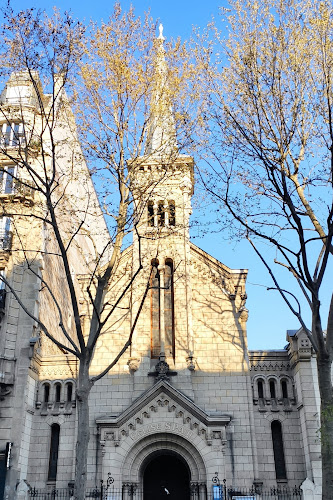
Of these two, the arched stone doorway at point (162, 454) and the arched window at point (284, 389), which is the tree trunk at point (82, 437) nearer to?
the arched stone doorway at point (162, 454)

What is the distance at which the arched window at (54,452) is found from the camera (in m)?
22.6

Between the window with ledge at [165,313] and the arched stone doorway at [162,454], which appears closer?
the arched stone doorway at [162,454]

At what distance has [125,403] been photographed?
2305 centimetres

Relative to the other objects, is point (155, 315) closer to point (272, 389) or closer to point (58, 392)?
point (58, 392)

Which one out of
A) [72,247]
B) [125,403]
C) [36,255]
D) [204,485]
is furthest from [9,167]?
[204,485]

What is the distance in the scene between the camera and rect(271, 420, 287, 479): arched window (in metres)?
22.0

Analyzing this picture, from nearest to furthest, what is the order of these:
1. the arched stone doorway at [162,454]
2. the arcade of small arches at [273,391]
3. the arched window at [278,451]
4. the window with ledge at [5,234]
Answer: the arched stone doorway at [162,454] < the arched window at [278,451] < the arcade of small arches at [273,391] < the window with ledge at [5,234]

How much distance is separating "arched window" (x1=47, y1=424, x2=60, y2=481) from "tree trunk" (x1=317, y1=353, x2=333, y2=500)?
13.5 m

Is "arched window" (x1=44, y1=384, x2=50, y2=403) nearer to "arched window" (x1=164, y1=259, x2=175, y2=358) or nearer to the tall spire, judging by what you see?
"arched window" (x1=164, y1=259, x2=175, y2=358)

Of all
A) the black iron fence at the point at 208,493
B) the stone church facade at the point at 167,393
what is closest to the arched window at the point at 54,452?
the stone church facade at the point at 167,393

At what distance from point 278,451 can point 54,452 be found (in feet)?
31.7

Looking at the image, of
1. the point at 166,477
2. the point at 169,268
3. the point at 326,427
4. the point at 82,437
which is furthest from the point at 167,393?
the point at 326,427

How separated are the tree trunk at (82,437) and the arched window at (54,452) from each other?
9445mm

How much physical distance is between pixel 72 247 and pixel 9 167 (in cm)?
751
